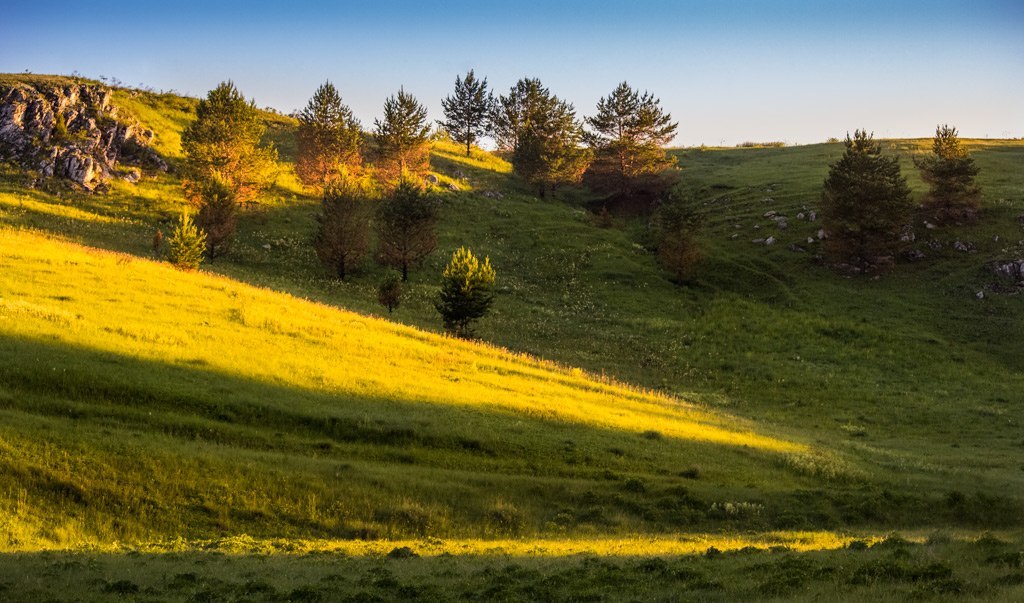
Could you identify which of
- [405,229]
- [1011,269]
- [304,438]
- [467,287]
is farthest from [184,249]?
[1011,269]

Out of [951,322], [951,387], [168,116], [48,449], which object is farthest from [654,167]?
[48,449]

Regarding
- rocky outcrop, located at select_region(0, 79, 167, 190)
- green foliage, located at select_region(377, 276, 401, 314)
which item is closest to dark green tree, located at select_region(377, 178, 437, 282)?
green foliage, located at select_region(377, 276, 401, 314)

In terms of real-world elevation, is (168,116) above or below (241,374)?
above

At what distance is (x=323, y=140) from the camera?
84.8 m

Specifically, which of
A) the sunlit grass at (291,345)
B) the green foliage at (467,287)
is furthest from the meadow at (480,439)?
the green foliage at (467,287)

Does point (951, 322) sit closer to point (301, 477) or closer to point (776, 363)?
point (776, 363)

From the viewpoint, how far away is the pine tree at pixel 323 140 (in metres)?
84.8

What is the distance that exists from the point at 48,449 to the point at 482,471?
12.2 metres

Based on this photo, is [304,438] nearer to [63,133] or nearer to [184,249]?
[184,249]

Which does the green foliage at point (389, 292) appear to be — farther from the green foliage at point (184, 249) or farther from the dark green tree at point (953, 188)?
the dark green tree at point (953, 188)

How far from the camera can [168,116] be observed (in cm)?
9094

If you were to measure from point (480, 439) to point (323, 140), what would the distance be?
7036cm

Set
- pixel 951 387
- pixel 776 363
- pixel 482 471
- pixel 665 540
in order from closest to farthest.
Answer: pixel 665 540
pixel 482 471
pixel 951 387
pixel 776 363

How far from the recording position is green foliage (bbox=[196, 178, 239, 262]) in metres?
58.8
